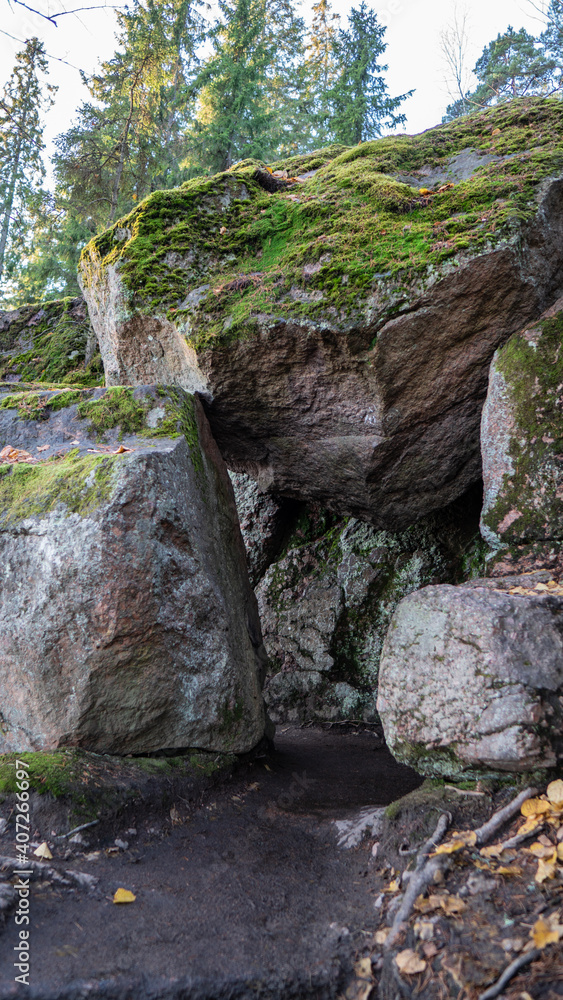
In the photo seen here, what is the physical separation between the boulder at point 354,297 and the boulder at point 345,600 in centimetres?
68

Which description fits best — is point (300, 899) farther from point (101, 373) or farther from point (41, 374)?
point (41, 374)

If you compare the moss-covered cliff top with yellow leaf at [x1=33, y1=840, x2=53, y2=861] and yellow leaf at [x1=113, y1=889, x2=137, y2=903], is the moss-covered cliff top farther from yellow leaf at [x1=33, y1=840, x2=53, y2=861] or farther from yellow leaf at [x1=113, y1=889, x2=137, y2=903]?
yellow leaf at [x1=113, y1=889, x2=137, y2=903]

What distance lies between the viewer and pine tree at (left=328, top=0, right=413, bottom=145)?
1599 centimetres

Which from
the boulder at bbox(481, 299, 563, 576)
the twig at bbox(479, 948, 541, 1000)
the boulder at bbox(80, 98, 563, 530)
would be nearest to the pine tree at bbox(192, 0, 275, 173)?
the boulder at bbox(80, 98, 563, 530)

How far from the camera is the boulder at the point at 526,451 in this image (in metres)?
4.19

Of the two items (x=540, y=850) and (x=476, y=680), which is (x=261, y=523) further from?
Result: (x=540, y=850)

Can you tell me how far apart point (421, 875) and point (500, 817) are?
52 centimetres

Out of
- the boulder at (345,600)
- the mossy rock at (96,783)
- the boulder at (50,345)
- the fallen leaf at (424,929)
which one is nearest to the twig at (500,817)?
the fallen leaf at (424,929)

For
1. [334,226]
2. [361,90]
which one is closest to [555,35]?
[361,90]

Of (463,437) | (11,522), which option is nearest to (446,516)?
(463,437)

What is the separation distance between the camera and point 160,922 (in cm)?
266

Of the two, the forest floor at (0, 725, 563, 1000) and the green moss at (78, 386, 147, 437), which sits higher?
the green moss at (78, 386, 147, 437)

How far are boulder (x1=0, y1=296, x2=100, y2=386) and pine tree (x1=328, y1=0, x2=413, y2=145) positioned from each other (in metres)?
11.4

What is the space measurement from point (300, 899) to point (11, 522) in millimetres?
2974
